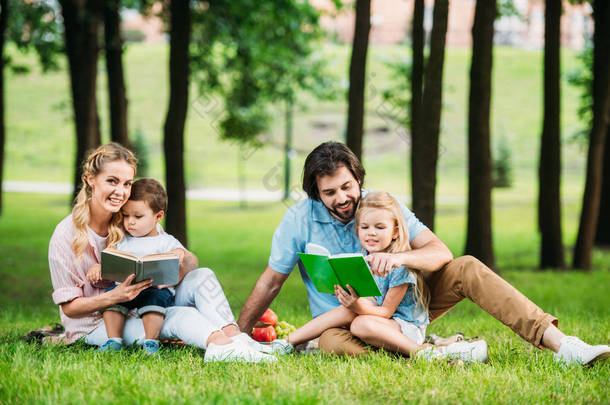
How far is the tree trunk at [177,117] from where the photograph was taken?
9.36m

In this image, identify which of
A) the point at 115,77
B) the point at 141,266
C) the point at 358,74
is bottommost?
the point at 141,266

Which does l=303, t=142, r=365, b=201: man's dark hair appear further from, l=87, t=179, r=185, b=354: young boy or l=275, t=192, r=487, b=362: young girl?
l=87, t=179, r=185, b=354: young boy

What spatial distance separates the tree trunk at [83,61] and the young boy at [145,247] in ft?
27.1

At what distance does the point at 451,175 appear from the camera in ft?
134

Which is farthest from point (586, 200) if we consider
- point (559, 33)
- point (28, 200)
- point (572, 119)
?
point (572, 119)

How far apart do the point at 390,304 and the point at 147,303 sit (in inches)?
63.1

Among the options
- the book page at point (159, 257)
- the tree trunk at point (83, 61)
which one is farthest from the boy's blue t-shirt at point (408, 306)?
the tree trunk at point (83, 61)

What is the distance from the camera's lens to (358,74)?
26.1ft

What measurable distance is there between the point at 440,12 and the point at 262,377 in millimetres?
4727

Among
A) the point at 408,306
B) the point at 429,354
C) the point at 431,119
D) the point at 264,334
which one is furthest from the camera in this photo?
the point at 431,119

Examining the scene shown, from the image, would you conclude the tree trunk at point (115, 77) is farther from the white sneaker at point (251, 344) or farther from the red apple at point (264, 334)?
the white sneaker at point (251, 344)

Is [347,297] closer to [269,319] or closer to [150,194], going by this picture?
[269,319]

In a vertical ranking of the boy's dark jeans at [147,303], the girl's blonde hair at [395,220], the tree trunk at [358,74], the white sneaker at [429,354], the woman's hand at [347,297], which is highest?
the tree trunk at [358,74]

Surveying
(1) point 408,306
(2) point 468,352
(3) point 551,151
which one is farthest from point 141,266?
(3) point 551,151
